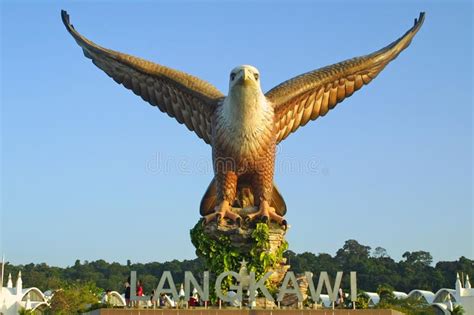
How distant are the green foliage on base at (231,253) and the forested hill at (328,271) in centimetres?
3639

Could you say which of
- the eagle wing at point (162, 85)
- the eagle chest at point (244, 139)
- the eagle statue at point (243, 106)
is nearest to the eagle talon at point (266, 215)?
the eagle statue at point (243, 106)

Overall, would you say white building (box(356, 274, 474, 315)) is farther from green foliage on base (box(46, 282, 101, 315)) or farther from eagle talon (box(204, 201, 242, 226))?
eagle talon (box(204, 201, 242, 226))

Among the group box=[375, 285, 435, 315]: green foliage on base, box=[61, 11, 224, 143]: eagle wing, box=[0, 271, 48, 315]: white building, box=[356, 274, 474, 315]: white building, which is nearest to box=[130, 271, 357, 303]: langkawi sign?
box=[61, 11, 224, 143]: eagle wing

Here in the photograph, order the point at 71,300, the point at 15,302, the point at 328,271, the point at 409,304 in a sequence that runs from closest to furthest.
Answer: the point at 71,300, the point at 409,304, the point at 15,302, the point at 328,271

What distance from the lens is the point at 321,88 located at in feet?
66.1

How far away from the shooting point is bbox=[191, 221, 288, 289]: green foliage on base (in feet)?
60.1

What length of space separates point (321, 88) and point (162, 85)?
430cm

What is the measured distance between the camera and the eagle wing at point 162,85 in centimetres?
1972

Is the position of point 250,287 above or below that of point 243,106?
below

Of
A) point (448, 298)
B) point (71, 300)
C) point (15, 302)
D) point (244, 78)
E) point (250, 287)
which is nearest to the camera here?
point (250, 287)

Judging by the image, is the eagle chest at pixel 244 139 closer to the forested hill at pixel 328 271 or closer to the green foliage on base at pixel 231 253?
the green foliage on base at pixel 231 253

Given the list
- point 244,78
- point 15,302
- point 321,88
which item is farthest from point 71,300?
point 244,78

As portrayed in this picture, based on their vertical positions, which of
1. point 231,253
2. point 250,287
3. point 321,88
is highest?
point 321,88

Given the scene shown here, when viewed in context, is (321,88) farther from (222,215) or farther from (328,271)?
(328,271)
